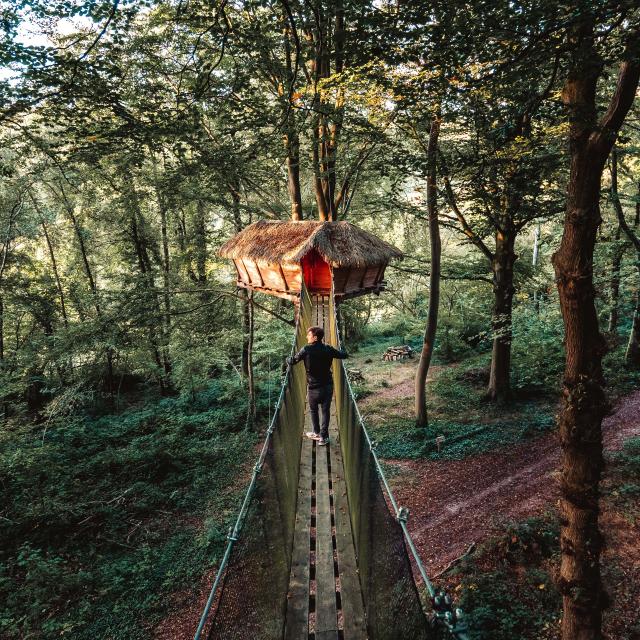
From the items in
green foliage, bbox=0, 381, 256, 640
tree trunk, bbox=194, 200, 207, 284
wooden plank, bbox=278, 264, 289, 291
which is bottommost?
green foliage, bbox=0, 381, 256, 640

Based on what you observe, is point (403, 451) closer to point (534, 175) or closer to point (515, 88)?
point (534, 175)

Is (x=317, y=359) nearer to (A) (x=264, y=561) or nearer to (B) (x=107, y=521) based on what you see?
(A) (x=264, y=561)

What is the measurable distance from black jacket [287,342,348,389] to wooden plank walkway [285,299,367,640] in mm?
783

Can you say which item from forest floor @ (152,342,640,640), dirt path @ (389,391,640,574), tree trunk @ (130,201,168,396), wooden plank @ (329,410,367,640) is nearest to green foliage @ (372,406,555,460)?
forest floor @ (152,342,640,640)

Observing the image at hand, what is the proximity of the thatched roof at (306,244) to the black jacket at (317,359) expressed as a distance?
13.5ft

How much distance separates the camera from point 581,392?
214 centimetres

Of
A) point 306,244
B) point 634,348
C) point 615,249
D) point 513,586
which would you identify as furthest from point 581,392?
point 634,348

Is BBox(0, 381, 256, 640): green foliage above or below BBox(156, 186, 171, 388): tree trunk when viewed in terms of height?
below

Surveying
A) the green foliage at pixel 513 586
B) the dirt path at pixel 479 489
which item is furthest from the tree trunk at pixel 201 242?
the green foliage at pixel 513 586

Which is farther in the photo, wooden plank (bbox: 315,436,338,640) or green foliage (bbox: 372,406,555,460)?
green foliage (bbox: 372,406,555,460)

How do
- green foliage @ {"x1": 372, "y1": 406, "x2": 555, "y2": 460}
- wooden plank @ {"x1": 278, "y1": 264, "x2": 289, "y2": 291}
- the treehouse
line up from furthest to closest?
wooden plank @ {"x1": 278, "y1": 264, "x2": 289, "y2": 291} < the treehouse < green foliage @ {"x1": 372, "y1": 406, "x2": 555, "y2": 460}

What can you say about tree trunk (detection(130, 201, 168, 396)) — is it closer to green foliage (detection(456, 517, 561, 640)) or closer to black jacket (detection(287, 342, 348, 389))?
black jacket (detection(287, 342, 348, 389))

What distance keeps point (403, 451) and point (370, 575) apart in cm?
596

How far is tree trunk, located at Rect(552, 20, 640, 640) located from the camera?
6.73 ft
